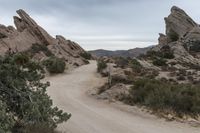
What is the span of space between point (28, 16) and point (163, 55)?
2327 centimetres

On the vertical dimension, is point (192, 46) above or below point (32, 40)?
below

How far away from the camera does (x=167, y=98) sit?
19656 mm

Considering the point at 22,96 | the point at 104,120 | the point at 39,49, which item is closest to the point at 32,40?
the point at 39,49

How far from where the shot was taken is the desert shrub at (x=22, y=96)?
10.6 meters

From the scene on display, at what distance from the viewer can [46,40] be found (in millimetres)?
65750

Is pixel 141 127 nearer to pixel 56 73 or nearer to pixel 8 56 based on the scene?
pixel 8 56

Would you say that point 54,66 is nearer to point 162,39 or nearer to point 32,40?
point 32,40

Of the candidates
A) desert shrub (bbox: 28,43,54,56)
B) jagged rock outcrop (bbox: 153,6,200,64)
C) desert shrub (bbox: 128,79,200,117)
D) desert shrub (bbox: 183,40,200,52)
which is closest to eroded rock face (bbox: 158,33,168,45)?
jagged rock outcrop (bbox: 153,6,200,64)

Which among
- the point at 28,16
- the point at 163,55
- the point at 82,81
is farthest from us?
the point at 28,16

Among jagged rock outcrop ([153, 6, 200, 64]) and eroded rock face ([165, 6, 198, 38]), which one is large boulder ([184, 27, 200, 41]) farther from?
eroded rock face ([165, 6, 198, 38])

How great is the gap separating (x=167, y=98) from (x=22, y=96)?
33.9ft

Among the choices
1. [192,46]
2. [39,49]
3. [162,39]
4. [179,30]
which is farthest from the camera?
[162,39]

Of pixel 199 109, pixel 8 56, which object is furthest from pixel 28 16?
Result: pixel 8 56

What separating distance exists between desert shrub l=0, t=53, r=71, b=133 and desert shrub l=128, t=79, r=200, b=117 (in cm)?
809
